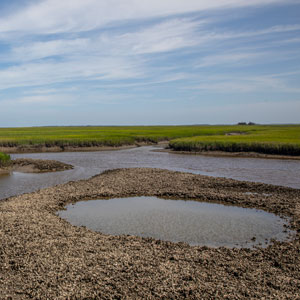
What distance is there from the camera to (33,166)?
35.0 metres

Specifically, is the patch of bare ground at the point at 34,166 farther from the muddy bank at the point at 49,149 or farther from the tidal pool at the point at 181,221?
the muddy bank at the point at 49,149

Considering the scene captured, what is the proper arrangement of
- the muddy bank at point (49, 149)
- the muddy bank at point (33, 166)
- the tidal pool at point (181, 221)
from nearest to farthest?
the tidal pool at point (181, 221)
the muddy bank at point (33, 166)
the muddy bank at point (49, 149)

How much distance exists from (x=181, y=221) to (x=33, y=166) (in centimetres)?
2379

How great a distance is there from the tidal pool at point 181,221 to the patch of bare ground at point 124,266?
1191mm

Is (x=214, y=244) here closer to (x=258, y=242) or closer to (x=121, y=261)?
(x=258, y=242)

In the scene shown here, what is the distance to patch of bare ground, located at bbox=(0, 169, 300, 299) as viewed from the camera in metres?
8.66

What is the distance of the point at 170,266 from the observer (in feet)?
32.9

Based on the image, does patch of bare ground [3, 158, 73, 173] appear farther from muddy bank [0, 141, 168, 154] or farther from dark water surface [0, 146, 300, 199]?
muddy bank [0, 141, 168, 154]

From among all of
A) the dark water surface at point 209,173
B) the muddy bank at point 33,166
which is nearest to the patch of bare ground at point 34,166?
the muddy bank at point 33,166

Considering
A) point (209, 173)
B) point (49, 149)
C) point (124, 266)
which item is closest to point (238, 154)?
point (209, 173)

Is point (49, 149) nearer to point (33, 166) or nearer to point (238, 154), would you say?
point (33, 166)

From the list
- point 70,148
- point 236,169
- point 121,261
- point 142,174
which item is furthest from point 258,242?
point 70,148

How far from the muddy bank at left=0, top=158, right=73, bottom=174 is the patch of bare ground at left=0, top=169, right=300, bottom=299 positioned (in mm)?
18419

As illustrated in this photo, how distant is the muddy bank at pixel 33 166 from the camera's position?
3383 centimetres
